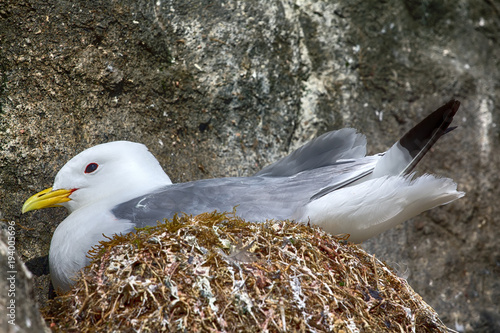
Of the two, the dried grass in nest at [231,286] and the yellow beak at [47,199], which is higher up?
the yellow beak at [47,199]

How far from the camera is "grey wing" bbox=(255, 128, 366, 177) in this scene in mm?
2354

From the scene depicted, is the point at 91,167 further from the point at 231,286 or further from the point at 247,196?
the point at 231,286

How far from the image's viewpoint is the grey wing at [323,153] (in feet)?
7.72

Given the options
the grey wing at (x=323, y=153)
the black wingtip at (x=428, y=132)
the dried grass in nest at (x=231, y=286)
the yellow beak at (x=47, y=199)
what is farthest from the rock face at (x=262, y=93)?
the black wingtip at (x=428, y=132)

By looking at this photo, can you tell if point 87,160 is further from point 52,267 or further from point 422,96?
point 422,96

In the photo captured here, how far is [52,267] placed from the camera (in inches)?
79.1

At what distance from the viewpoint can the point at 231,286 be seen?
5.49 feet

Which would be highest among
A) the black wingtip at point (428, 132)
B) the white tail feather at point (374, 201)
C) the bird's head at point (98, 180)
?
the bird's head at point (98, 180)

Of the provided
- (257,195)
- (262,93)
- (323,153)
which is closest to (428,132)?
(323,153)

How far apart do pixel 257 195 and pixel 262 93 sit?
1.04 m

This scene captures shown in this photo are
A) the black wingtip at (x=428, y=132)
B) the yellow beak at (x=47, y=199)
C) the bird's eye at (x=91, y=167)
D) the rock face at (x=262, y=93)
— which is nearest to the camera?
the black wingtip at (x=428, y=132)

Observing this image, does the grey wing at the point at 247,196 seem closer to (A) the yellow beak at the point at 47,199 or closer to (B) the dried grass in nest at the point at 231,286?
(B) the dried grass in nest at the point at 231,286

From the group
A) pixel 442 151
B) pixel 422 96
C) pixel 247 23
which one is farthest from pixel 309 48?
pixel 442 151

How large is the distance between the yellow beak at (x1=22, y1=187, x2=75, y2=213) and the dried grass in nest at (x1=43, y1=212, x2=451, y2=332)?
19.3 inches
